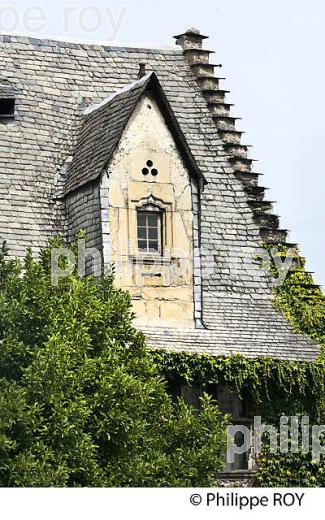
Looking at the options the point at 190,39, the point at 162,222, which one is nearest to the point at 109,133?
the point at 162,222

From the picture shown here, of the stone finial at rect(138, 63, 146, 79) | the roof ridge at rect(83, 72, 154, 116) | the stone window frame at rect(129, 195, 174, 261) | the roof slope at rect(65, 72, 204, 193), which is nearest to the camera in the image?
the stone window frame at rect(129, 195, 174, 261)

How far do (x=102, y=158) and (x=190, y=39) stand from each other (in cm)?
576

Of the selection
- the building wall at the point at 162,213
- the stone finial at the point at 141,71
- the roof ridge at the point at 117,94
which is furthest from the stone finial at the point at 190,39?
the building wall at the point at 162,213

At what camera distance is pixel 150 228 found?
36875mm

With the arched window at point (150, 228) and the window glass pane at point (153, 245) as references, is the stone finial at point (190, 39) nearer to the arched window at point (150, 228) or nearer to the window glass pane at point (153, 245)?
the arched window at point (150, 228)

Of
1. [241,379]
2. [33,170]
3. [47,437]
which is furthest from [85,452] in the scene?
[33,170]

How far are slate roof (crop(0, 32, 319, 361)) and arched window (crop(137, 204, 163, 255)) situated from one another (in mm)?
1275

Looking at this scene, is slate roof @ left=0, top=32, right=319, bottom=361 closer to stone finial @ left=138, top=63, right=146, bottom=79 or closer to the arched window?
stone finial @ left=138, top=63, right=146, bottom=79

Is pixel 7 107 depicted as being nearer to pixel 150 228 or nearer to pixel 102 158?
pixel 102 158

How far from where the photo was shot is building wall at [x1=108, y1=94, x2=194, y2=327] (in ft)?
119

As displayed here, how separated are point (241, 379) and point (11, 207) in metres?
5.26

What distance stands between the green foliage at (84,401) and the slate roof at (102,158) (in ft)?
10.3

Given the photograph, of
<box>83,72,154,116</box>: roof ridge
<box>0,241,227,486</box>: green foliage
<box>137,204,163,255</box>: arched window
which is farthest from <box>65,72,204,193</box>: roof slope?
<box>0,241,227,486</box>: green foliage

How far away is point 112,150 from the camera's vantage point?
120 feet
